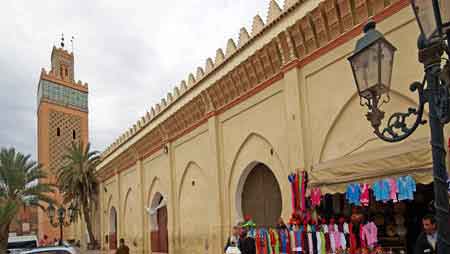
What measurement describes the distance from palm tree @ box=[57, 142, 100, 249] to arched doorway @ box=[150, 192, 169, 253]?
10992mm

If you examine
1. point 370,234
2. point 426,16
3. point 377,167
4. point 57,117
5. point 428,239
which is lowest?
point 370,234

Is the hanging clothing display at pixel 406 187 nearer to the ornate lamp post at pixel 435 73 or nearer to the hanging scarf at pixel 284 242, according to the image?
the hanging scarf at pixel 284 242

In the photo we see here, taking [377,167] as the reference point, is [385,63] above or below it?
above

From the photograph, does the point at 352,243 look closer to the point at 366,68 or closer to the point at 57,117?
the point at 366,68

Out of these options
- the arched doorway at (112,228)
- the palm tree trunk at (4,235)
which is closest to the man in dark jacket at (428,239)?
the palm tree trunk at (4,235)

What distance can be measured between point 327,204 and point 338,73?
2501 mm

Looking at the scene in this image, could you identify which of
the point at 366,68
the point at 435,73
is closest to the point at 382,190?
the point at 366,68

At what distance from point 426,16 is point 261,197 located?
9974 millimetres

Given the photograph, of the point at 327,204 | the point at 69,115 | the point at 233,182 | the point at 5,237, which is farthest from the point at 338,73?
the point at 69,115

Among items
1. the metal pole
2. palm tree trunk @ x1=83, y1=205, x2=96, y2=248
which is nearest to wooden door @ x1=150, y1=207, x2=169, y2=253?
palm tree trunk @ x1=83, y1=205, x2=96, y2=248

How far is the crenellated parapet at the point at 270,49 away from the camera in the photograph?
9477 mm

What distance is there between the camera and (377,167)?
7.61 meters

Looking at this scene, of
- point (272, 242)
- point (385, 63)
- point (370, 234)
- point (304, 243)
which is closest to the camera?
point (385, 63)

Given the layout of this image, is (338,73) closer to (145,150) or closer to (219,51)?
(219,51)
